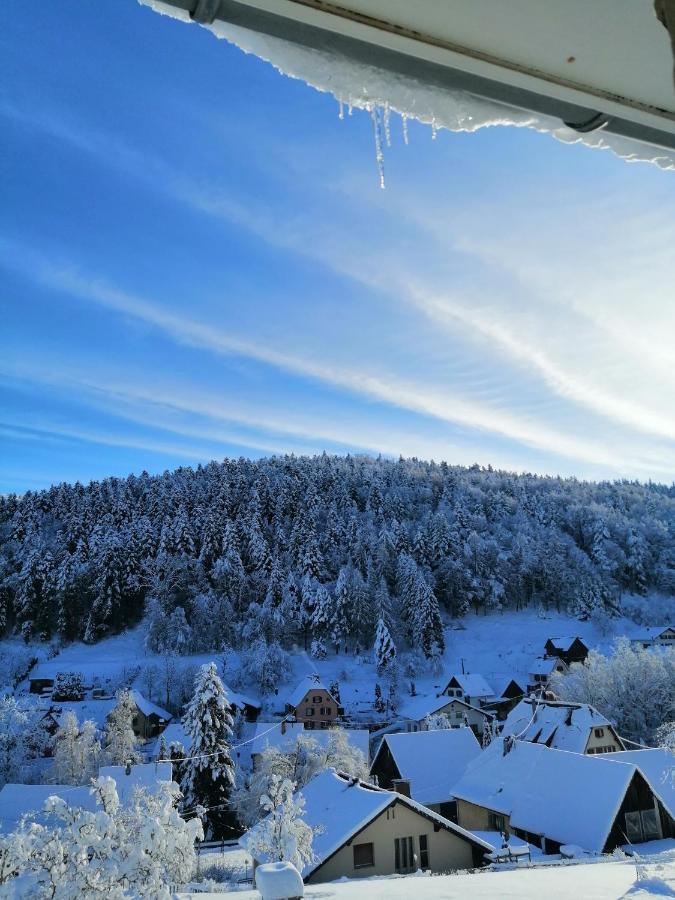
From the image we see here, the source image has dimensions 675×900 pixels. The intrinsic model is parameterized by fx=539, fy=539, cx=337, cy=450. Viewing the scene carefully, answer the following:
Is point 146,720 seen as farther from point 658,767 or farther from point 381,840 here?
point 658,767

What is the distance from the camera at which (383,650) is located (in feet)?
213

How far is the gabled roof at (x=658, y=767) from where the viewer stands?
23.7 m

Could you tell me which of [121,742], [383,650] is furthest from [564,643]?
[121,742]

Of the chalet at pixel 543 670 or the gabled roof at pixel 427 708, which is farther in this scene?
the chalet at pixel 543 670

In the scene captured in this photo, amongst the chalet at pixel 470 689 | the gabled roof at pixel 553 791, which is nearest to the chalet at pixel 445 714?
the chalet at pixel 470 689

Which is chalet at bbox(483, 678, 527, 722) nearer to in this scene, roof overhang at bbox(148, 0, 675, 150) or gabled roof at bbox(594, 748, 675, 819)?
gabled roof at bbox(594, 748, 675, 819)

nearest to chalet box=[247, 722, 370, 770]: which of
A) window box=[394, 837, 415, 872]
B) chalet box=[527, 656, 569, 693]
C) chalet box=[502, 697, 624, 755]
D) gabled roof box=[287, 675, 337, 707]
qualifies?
gabled roof box=[287, 675, 337, 707]

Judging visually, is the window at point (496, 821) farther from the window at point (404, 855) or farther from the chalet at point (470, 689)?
the chalet at point (470, 689)

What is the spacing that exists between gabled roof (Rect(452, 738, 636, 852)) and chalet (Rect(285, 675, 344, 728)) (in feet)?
81.6

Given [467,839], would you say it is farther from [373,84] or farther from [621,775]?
[373,84]

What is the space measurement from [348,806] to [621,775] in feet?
37.9

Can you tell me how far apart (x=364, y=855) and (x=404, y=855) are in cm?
148

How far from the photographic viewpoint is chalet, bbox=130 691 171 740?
1895 inches

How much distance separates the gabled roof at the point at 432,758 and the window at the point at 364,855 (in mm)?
12913
